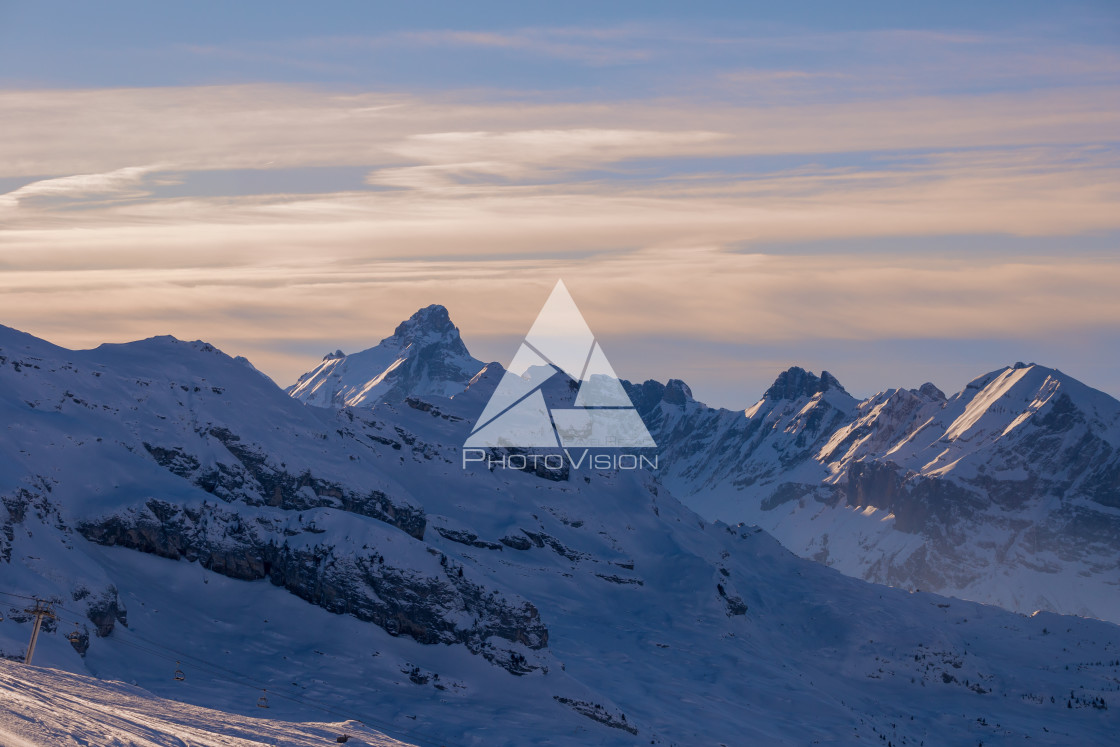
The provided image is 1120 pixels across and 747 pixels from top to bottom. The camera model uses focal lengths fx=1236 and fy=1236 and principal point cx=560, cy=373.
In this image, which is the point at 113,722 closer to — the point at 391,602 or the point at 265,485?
the point at 391,602

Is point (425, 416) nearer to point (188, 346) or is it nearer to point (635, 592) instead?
point (635, 592)

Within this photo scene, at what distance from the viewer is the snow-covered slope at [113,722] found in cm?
3656

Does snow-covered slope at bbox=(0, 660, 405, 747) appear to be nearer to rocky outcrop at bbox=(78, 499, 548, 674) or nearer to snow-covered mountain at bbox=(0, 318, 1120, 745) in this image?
snow-covered mountain at bbox=(0, 318, 1120, 745)

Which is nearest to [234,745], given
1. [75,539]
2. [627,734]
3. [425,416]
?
[75,539]

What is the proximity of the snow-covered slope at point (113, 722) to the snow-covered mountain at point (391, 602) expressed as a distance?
66.4 feet

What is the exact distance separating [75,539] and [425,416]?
90.6 m

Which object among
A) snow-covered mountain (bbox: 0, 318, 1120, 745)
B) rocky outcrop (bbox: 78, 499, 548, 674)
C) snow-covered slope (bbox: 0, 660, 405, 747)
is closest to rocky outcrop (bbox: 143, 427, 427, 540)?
snow-covered mountain (bbox: 0, 318, 1120, 745)

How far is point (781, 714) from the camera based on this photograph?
12056cm

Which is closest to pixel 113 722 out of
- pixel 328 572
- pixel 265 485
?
pixel 328 572

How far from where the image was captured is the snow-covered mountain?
285 ft

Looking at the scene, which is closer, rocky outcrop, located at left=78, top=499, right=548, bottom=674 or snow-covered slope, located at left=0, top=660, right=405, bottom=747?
snow-covered slope, located at left=0, top=660, right=405, bottom=747

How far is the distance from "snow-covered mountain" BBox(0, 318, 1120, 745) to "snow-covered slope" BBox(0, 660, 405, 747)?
20248 mm

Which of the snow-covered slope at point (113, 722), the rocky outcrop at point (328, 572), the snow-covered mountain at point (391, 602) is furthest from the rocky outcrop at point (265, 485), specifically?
the snow-covered slope at point (113, 722)

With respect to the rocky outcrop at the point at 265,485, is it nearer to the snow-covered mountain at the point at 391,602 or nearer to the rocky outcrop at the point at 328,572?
the snow-covered mountain at the point at 391,602
